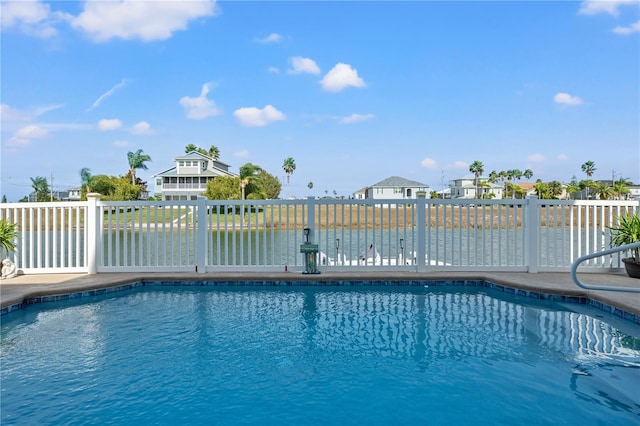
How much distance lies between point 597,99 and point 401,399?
20290mm

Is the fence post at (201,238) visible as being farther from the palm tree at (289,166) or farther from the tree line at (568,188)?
the palm tree at (289,166)

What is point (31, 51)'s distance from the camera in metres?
11.7

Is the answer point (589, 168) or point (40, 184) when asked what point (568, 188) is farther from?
point (40, 184)

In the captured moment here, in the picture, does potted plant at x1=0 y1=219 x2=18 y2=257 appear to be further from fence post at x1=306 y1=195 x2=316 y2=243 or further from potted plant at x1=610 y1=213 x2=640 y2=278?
potted plant at x1=610 y1=213 x2=640 y2=278

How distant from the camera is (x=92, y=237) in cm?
578

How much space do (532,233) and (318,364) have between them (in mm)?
4297

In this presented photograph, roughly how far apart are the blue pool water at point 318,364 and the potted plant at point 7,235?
1.57m

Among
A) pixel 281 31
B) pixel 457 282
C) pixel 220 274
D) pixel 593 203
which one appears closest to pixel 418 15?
pixel 281 31

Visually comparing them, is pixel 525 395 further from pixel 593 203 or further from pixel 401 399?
pixel 593 203

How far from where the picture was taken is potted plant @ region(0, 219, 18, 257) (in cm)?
545

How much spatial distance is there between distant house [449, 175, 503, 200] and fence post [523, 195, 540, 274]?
5302cm

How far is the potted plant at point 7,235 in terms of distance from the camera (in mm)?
5453

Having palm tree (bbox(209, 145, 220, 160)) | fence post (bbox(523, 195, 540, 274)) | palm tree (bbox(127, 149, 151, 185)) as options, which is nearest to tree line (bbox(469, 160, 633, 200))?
palm tree (bbox(209, 145, 220, 160))

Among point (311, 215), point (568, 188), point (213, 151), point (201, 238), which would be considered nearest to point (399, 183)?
point (568, 188)
